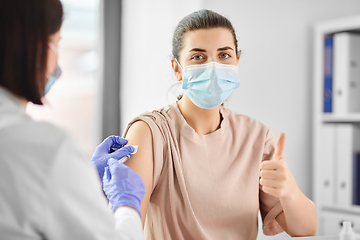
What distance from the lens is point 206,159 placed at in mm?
1277

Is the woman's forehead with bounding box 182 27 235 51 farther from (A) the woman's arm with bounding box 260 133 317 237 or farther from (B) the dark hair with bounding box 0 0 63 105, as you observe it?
(B) the dark hair with bounding box 0 0 63 105

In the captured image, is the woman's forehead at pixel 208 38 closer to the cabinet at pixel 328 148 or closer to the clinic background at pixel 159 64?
the clinic background at pixel 159 64

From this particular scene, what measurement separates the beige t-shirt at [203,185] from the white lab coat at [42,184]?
1.84ft

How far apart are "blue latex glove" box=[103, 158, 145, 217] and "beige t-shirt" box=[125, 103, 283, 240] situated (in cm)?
25

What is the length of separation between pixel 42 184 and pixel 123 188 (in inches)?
12.9

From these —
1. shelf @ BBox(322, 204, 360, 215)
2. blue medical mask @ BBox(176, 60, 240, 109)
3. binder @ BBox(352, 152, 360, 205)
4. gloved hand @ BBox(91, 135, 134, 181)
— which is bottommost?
shelf @ BBox(322, 204, 360, 215)

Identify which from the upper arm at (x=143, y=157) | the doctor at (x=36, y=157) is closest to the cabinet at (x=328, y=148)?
the upper arm at (x=143, y=157)

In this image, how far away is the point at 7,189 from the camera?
0.59 metres

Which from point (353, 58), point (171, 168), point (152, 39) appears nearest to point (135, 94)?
point (152, 39)

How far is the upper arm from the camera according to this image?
1.14 metres

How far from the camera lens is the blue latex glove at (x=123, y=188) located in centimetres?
88

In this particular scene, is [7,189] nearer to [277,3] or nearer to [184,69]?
[184,69]

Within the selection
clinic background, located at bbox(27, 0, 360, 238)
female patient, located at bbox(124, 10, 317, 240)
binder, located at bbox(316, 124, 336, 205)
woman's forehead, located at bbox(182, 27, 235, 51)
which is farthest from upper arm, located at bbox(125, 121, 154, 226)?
binder, located at bbox(316, 124, 336, 205)

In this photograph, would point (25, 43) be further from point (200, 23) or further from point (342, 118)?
point (342, 118)
